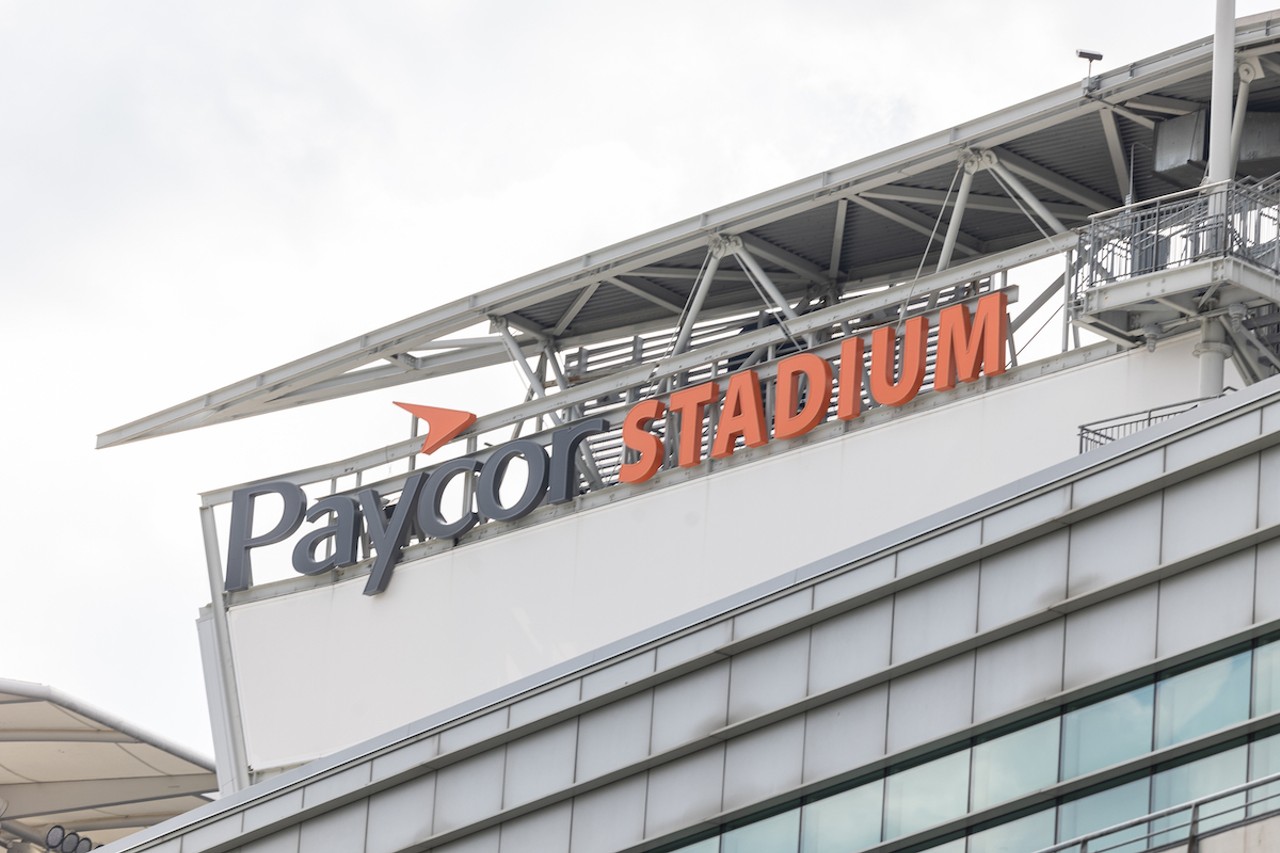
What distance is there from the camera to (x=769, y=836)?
82.2ft

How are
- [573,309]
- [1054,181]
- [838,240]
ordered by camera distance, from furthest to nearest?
[573,309], [838,240], [1054,181]

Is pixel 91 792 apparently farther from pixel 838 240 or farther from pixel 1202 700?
pixel 1202 700

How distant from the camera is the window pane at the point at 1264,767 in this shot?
20.6 m

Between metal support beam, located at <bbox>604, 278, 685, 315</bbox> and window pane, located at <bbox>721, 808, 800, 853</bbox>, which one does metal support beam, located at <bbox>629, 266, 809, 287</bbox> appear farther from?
window pane, located at <bbox>721, 808, 800, 853</bbox>

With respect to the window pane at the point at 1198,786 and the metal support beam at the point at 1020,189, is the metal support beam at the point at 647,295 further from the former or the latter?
the window pane at the point at 1198,786

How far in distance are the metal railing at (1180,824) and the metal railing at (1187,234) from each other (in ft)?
45.6

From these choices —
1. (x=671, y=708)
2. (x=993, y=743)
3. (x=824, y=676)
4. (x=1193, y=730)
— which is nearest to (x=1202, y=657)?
(x=1193, y=730)

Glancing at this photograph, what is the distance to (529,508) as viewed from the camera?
43.8 m

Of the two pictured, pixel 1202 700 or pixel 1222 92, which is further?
pixel 1222 92

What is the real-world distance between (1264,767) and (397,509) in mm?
26494

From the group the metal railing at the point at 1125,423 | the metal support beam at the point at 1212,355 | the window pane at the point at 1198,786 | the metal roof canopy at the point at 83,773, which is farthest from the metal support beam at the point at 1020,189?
the metal roof canopy at the point at 83,773

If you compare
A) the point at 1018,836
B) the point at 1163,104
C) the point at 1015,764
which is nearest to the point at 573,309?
the point at 1163,104

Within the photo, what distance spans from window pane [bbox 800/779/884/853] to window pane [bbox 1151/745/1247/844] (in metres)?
3.38

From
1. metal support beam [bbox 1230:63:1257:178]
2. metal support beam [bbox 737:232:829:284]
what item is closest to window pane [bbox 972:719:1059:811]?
metal support beam [bbox 1230:63:1257:178]
